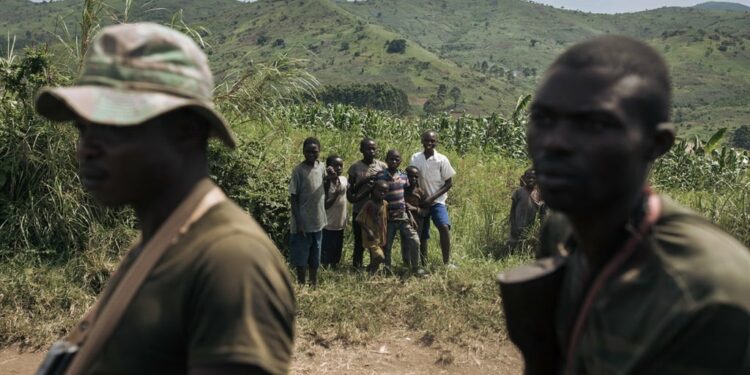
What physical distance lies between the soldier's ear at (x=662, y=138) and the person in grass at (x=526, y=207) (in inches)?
268

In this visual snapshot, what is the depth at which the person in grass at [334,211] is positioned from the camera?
23.2ft

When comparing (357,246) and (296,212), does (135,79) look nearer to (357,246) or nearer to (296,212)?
(296,212)

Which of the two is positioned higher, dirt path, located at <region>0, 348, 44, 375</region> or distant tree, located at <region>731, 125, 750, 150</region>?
dirt path, located at <region>0, 348, 44, 375</region>

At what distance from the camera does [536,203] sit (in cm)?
801

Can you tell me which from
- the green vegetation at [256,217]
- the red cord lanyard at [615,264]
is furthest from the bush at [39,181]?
the red cord lanyard at [615,264]

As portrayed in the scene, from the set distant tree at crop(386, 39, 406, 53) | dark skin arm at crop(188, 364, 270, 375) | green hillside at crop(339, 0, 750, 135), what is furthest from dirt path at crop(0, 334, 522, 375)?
distant tree at crop(386, 39, 406, 53)

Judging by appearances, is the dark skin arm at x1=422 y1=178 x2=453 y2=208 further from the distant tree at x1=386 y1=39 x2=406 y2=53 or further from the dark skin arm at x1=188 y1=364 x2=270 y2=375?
the distant tree at x1=386 y1=39 x2=406 y2=53

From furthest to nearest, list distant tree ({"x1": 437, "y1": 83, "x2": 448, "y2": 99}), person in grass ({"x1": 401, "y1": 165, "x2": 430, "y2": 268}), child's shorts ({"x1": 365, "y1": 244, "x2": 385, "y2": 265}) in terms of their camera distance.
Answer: distant tree ({"x1": 437, "y1": 83, "x2": 448, "y2": 99})
person in grass ({"x1": 401, "y1": 165, "x2": 430, "y2": 268})
child's shorts ({"x1": 365, "y1": 244, "x2": 385, "y2": 265})

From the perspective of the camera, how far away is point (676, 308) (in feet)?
3.38

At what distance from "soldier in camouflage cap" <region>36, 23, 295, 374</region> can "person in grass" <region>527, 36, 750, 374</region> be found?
0.54m

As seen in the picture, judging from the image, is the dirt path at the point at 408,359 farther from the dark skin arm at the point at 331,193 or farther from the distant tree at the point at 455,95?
the distant tree at the point at 455,95

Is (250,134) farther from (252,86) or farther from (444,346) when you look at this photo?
(444,346)

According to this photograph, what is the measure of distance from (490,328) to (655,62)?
4827mm

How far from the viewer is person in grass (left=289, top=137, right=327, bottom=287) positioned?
259 inches
